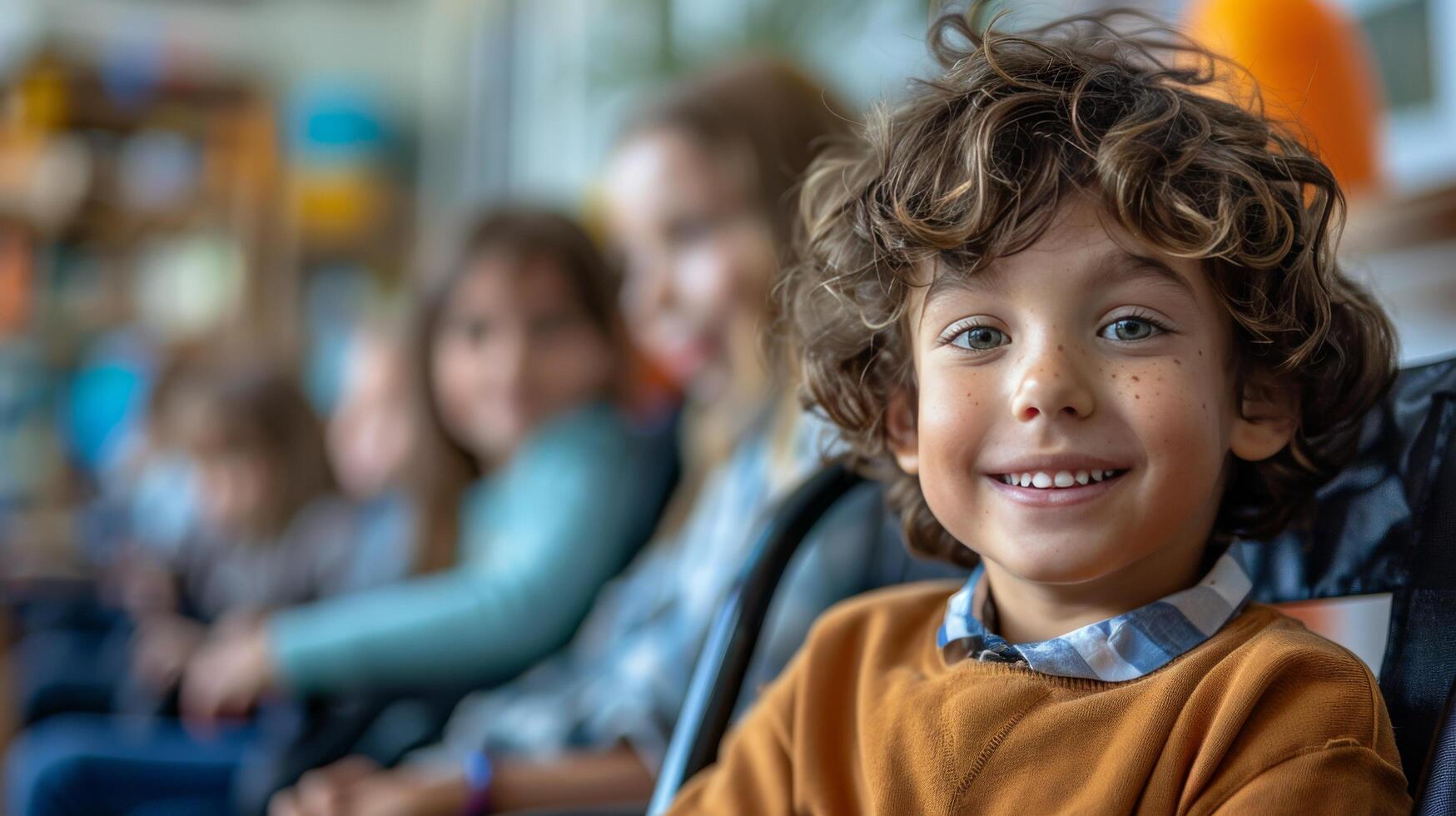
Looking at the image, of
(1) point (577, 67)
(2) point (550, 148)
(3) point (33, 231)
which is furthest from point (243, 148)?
(1) point (577, 67)

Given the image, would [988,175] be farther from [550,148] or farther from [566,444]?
[550,148]

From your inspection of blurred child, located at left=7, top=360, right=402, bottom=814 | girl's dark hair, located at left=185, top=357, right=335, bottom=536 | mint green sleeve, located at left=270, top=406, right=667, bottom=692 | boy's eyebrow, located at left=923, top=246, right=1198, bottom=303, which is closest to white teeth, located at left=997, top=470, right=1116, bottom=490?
boy's eyebrow, located at left=923, top=246, right=1198, bottom=303

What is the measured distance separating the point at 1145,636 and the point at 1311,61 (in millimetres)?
712

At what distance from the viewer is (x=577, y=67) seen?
3395mm

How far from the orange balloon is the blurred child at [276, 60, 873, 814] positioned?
398 mm

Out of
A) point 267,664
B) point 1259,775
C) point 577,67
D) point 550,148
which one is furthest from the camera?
point 550,148

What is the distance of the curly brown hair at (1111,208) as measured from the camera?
711 mm

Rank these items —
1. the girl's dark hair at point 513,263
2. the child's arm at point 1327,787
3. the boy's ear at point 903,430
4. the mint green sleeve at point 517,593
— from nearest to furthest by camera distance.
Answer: the child's arm at point 1327,787
the boy's ear at point 903,430
the mint green sleeve at point 517,593
the girl's dark hair at point 513,263

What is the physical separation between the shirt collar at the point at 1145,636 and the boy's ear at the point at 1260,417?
67mm

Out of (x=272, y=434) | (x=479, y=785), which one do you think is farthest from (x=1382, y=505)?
(x=272, y=434)

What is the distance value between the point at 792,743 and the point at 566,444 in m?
0.92

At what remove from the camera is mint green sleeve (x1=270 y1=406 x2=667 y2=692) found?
1.60m

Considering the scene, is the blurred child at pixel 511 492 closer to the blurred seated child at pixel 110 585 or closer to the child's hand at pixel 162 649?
the child's hand at pixel 162 649

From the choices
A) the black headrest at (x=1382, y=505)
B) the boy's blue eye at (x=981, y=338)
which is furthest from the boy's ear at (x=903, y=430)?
the black headrest at (x=1382, y=505)
